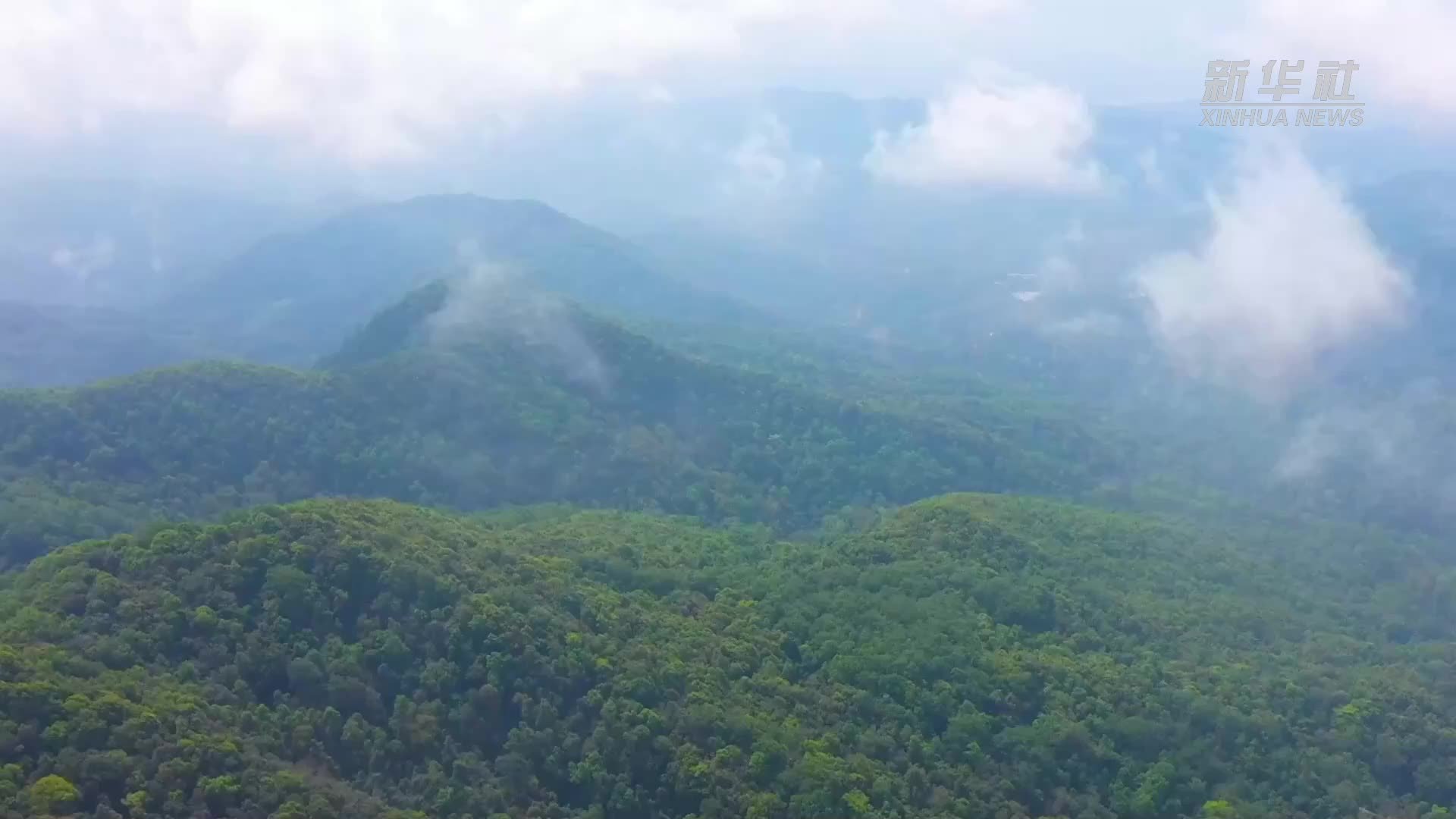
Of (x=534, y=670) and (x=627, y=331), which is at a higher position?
(x=627, y=331)

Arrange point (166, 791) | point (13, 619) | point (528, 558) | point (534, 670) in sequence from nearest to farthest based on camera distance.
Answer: point (166, 791), point (13, 619), point (534, 670), point (528, 558)

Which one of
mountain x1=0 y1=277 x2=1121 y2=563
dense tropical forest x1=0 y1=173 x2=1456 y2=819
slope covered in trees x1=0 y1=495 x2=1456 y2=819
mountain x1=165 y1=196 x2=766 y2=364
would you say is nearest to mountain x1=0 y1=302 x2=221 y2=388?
mountain x1=165 y1=196 x2=766 y2=364

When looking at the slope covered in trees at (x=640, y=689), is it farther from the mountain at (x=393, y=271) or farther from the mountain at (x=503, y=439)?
the mountain at (x=393, y=271)

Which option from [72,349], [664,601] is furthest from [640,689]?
[72,349]

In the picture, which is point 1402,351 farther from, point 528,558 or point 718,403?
point 528,558

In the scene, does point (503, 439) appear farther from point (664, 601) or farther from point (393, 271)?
point (393, 271)

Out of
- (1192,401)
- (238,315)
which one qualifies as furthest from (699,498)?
(238,315)

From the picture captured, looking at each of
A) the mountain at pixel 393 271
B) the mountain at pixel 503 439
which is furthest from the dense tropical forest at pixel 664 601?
the mountain at pixel 393 271
